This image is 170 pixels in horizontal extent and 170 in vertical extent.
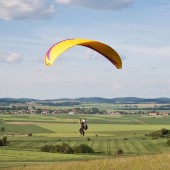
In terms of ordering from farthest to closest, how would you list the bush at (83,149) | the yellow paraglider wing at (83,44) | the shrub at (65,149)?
the bush at (83,149) → the shrub at (65,149) → the yellow paraglider wing at (83,44)

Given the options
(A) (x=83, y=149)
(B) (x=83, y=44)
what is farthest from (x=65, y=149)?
(B) (x=83, y=44)

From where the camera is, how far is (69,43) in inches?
703

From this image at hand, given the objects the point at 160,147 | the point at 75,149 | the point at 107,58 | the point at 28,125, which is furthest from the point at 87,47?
the point at 28,125

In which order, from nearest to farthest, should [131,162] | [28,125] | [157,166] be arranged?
[157,166]
[131,162]
[28,125]

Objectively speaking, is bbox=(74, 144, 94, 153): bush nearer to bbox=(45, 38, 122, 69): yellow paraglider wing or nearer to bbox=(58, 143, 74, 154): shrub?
Answer: bbox=(58, 143, 74, 154): shrub

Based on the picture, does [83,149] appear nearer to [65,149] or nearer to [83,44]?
[65,149]

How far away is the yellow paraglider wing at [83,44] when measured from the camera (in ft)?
56.7

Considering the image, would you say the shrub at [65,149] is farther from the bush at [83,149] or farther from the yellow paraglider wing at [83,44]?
the yellow paraglider wing at [83,44]

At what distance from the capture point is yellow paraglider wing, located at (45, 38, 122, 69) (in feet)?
56.7

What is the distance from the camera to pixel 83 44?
1881cm

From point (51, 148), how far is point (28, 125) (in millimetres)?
54970

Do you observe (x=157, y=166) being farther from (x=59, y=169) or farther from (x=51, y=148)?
(x=51, y=148)

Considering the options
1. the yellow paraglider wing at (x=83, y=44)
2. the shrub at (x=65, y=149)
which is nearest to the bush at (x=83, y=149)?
the shrub at (x=65, y=149)

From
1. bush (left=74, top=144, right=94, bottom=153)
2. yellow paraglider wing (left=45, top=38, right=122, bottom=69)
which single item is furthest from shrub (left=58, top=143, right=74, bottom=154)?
yellow paraglider wing (left=45, top=38, right=122, bottom=69)
